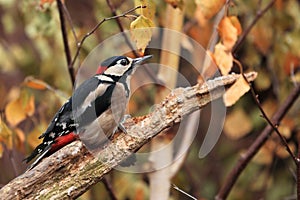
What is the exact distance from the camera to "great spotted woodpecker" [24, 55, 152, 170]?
2.22 m

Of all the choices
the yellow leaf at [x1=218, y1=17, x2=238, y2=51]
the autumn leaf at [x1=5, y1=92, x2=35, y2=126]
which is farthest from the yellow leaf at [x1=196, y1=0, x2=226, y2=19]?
the autumn leaf at [x1=5, y1=92, x2=35, y2=126]

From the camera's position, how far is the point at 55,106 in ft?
10.3

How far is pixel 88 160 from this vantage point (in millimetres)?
2088

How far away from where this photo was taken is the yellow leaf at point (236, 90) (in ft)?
7.06

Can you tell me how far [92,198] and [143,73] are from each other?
2.98ft

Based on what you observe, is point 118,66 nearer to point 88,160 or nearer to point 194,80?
point 88,160

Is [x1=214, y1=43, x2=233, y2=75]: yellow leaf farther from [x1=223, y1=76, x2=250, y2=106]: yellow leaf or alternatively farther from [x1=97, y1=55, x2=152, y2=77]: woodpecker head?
[x1=97, y1=55, x2=152, y2=77]: woodpecker head

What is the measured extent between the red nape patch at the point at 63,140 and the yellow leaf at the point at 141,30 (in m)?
0.44

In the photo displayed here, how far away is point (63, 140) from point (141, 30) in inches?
20.2

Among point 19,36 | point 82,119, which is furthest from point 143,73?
point 19,36

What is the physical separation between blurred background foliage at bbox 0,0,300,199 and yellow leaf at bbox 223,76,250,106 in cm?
80

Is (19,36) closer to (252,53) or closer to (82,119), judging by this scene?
(252,53)

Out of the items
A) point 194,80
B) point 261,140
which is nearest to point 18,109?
point 261,140

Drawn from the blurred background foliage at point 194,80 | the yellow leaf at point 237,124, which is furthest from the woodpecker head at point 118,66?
the yellow leaf at point 237,124
